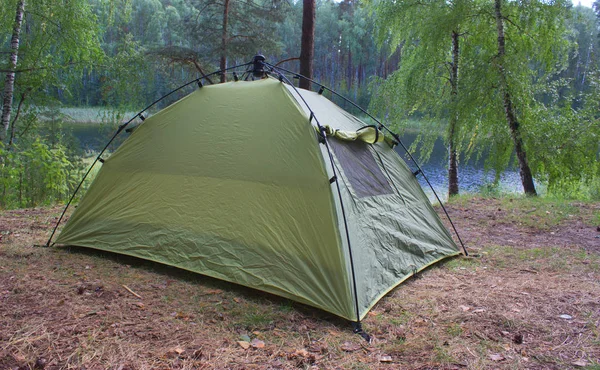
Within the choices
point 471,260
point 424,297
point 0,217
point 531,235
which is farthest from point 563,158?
point 0,217

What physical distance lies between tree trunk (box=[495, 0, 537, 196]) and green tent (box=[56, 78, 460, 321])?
468 cm

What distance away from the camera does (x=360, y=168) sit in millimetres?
3943

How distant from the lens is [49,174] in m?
7.93

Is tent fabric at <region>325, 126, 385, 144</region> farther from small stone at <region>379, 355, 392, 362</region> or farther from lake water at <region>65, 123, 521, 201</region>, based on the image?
lake water at <region>65, 123, 521, 201</region>

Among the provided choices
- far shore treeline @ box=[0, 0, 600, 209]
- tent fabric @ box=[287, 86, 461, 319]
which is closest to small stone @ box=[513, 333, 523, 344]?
tent fabric @ box=[287, 86, 461, 319]

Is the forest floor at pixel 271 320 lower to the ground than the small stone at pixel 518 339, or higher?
lower

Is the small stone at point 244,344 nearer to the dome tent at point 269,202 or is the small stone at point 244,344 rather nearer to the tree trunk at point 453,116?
the dome tent at point 269,202

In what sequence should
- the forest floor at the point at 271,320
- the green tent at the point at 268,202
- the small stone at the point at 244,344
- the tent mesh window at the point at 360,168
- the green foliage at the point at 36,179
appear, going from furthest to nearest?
1. the green foliage at the point at 36,179
2. the tent mesh window at the point at 360,168
3. the green tent at the point at 268,202
4. the small stone at the point at 244,344
5. the forest floor at the point at 271,320

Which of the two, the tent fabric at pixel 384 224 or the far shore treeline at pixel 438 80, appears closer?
the tent fabric at pixel 384 224

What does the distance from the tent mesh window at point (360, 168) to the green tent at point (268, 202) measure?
0.6 inches

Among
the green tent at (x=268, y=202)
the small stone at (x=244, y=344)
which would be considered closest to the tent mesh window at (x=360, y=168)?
the green tent at (x=268, y=202)

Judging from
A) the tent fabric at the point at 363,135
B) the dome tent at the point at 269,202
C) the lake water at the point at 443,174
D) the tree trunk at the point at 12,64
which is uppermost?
the tree trunk at the point at 12,64

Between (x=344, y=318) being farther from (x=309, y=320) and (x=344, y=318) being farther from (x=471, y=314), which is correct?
(x=471, y=314)

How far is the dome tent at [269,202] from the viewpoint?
3270mm
